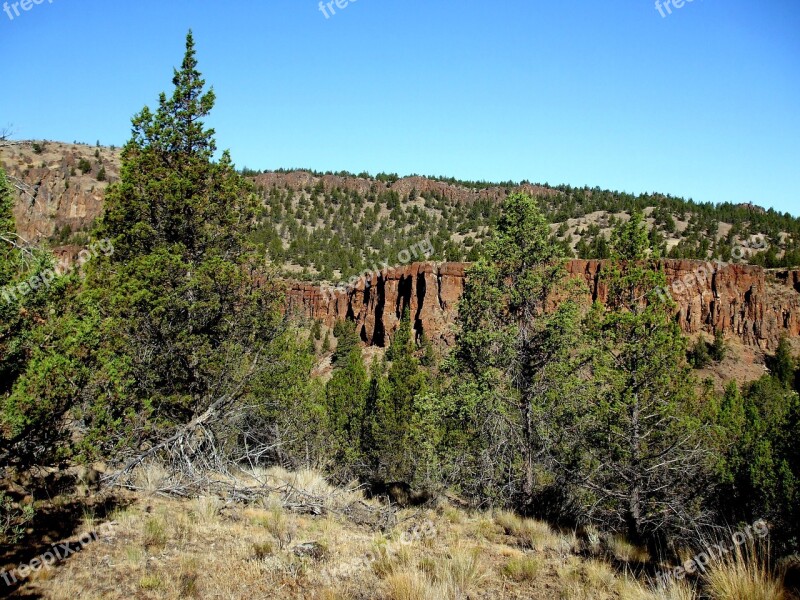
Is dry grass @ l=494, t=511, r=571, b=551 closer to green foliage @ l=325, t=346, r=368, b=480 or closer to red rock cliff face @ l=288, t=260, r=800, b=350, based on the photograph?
green foliage @ l=325, t=346, r=368, b=480

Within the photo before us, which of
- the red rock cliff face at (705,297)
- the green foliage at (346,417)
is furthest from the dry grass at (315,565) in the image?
the red rock cliff face at (705,297)

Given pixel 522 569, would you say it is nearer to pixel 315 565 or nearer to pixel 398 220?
pixel 315 565

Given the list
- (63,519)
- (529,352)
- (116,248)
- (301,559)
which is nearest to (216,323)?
(116,248)

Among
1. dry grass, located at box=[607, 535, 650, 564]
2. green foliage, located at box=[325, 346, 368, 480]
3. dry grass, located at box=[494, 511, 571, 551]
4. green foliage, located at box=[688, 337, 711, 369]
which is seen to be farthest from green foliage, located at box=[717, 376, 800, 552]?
green foliage, located at box=[688, 337, 711, 369]

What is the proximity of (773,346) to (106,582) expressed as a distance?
77.6m

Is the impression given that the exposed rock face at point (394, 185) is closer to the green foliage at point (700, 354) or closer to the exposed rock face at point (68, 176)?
the exposed rock face at point (68, 176)

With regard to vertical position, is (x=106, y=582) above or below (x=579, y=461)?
above

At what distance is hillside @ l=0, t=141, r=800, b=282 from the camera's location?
3049 inches

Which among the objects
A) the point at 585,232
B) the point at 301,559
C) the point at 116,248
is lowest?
the point at 301,559

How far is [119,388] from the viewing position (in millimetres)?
5543

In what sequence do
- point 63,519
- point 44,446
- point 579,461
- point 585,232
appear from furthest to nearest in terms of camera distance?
point 585,232 < point 579,461 < point 63,519 < point 44,446

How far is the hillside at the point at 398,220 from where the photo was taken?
7744 centimetres

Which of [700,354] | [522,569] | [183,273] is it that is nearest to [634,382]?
[522,569]

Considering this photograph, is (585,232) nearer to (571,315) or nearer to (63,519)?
(571,315)
